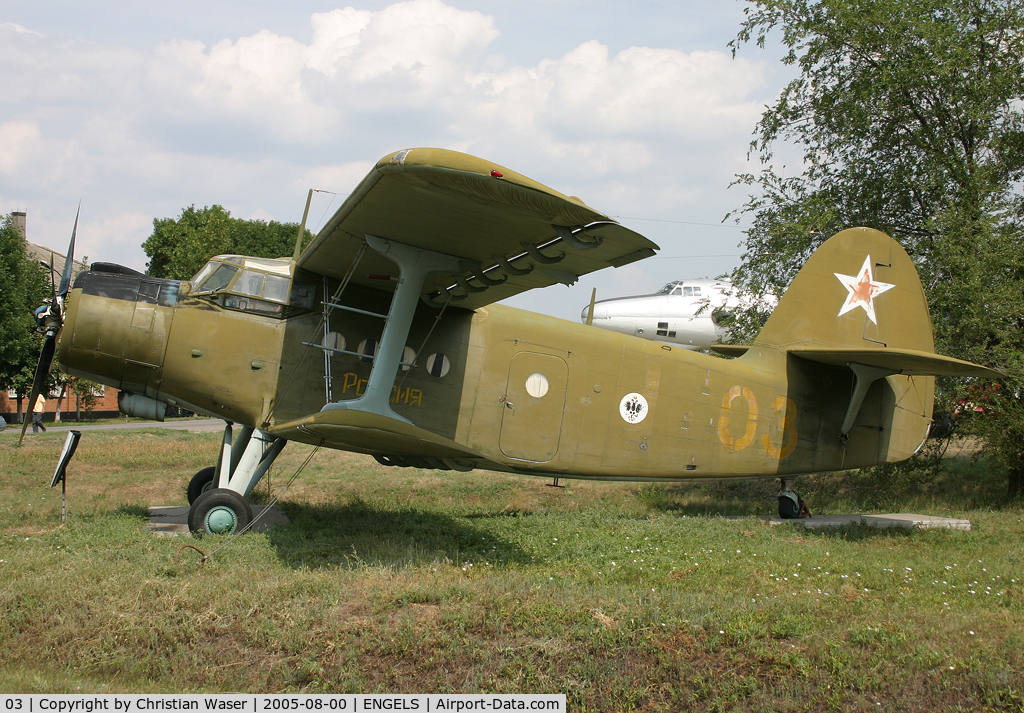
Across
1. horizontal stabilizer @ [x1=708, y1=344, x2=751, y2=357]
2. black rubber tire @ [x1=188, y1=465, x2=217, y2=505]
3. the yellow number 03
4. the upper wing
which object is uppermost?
the upper wing

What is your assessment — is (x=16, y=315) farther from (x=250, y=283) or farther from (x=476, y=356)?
(x=476, y=356)

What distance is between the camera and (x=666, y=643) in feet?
17.8

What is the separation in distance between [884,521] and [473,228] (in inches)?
308

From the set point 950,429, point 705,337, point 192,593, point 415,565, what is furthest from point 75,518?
point 705,337

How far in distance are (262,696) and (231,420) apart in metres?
4.39

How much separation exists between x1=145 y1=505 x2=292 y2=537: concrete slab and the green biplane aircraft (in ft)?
1.39

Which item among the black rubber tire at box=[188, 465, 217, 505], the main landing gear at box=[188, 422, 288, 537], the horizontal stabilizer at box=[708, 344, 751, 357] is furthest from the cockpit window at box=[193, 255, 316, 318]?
the horizontal stabilizer at box=[708, 344, 751, 357]

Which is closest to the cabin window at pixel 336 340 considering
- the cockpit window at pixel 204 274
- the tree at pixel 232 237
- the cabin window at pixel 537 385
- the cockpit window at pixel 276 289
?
the cockpit window at pixel 276 289

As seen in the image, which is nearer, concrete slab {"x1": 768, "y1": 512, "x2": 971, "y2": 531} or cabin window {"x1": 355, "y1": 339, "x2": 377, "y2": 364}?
cabin window {"x1": 355, "y1": 339, "x2": 377, "y2": 364}

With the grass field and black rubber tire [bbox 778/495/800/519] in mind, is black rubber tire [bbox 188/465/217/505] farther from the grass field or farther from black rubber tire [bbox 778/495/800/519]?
black rubber tire [bbox 778/495/800/519]

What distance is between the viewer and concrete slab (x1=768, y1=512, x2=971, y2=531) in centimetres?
1005

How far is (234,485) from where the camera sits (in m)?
8.47

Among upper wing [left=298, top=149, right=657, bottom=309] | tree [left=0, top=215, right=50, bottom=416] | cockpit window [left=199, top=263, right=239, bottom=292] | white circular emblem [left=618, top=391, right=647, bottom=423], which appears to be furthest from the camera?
tree [left=0, top=215, right=50, bottom=416]

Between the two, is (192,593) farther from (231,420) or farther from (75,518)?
(75,518)
